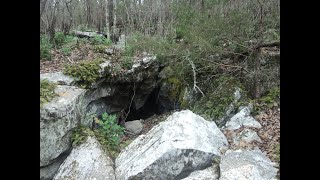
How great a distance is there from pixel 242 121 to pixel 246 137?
0.59 m

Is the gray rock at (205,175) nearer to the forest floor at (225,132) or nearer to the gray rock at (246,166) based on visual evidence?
the gray rock at (246,166)

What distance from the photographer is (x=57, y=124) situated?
5.36m

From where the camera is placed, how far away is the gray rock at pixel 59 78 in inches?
238

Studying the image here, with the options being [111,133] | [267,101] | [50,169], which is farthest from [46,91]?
[267,101]

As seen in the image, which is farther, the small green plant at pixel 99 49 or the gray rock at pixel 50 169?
the small green plant at pixel 99 49

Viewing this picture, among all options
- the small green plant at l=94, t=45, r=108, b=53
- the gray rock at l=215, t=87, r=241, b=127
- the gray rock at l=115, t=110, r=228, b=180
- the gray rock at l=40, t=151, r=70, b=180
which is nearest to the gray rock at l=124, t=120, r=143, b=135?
the small green plant at l=94, t=45, r=108, b=53

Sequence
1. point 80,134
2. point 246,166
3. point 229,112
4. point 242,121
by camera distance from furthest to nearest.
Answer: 1. point 229,112
2. point 242,121
3. point 80,134
4. point 246,166

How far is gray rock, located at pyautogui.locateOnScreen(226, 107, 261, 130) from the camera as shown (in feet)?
19.0

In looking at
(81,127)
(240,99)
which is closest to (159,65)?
(240,99)

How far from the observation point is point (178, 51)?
725cm

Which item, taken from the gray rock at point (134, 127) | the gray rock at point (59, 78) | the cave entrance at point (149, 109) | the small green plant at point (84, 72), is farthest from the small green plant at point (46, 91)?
the cave entrance at point (149, 109)

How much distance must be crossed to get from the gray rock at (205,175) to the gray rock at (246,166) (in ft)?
0.47

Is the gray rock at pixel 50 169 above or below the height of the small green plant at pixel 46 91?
below

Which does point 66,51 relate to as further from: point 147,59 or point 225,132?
point 225,132
